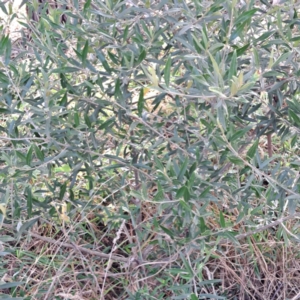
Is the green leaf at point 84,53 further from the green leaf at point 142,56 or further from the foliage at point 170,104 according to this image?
the green leaf at point 142,56

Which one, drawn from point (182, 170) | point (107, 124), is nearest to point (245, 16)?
point (182, 170)

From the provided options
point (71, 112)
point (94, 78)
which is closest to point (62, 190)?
point (71, 112)

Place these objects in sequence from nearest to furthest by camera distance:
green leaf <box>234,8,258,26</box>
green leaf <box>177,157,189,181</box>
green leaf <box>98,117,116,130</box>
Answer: green leaf <box>234,8,258,26</box>, green leaf <box>177,157,189,181</box>, green leaf <box>98,117,116,130</box>

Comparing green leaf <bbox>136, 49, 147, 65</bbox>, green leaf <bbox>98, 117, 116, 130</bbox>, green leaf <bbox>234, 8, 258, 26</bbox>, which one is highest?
green leaf <bbox>234, 8, 258, 26</bbox>

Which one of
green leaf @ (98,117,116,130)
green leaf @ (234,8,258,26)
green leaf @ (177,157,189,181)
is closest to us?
green leaf @ (234,8,258,26)

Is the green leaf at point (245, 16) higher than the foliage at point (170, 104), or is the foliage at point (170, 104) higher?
the green leaf at point (245, 16)

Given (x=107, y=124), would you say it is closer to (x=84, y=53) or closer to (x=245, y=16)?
(x=84, y=53)

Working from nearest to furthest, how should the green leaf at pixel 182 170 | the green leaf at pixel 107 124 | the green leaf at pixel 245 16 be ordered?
the green leaf at pixel 245 16, the green leaf at pixel 182 170, the green leaf at pixel 107 124

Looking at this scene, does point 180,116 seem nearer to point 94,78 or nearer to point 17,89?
point 94,78

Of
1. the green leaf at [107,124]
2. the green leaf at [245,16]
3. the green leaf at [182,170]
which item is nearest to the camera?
the green leaf at [245,16]

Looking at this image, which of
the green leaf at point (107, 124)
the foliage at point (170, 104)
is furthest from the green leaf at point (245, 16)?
the green leaf at point (107, 124)

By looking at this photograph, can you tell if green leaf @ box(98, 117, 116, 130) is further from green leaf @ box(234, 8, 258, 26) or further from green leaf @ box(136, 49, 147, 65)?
green leaf @ box(234, 8, 258, 26)

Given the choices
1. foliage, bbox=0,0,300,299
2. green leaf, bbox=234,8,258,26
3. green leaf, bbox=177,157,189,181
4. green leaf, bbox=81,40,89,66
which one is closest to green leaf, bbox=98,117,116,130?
foliage, bbox=0,0,300,299

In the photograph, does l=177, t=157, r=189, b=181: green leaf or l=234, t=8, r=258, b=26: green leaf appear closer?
l=234, t=8, r=258, b=26: green leaf
